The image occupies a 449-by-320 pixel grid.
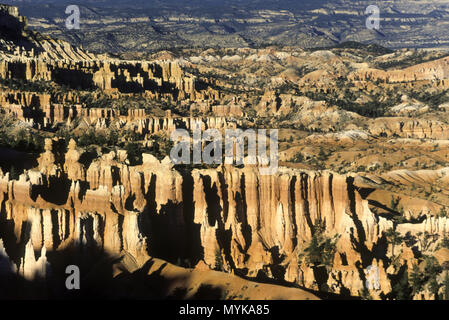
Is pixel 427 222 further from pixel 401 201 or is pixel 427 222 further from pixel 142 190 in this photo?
pixel 142 190

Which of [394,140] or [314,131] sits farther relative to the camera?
[314,131]

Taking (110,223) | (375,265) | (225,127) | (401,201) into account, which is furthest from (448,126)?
(110,223)

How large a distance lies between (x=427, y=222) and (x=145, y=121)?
69.0m

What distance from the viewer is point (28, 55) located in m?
197

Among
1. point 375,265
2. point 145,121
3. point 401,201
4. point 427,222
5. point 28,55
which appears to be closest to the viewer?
point 375,265

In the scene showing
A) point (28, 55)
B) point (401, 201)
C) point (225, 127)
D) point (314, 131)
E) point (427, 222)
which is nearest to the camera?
point (427, 222)

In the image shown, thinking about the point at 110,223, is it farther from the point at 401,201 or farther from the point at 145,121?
the point at 145,121

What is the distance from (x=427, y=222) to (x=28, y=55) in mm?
143020

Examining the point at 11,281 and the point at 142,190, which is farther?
the point at 142,190

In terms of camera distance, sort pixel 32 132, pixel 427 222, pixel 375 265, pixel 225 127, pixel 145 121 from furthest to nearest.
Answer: pixel 225 127 → pixel 145 121 → pixel 32 132 → pixel 427 222 → pixel 375 265

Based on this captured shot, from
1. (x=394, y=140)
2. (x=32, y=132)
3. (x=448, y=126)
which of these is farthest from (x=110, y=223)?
(x=448, y=126)

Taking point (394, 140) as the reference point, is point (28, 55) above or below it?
above

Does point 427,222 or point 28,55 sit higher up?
point 28,55

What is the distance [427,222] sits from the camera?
249 ft
